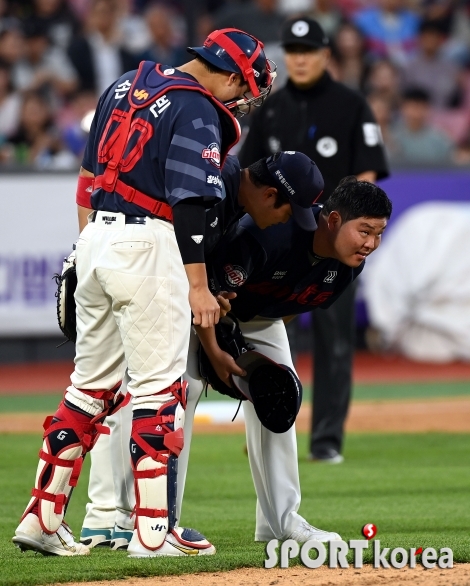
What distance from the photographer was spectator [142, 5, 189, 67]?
48.6 ft

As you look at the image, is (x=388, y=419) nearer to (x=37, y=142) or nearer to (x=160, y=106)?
(x=160, y=106)

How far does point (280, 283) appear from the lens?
4.93 m

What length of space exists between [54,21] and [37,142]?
2.43 metres

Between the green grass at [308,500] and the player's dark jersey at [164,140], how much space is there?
4.50ft

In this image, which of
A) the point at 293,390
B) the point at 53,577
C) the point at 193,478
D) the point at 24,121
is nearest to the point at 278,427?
the point at 293,390

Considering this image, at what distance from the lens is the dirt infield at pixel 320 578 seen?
3975mm

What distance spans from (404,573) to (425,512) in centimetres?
177

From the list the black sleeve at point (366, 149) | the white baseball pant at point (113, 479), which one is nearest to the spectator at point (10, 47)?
the black sleeve at point (366, 149)

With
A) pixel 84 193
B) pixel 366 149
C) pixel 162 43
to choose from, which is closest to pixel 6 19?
pixel 162 43

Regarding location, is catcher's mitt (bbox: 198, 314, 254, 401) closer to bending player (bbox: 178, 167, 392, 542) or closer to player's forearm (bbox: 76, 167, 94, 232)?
bending player (bbox: 178, 167, 392, 542)

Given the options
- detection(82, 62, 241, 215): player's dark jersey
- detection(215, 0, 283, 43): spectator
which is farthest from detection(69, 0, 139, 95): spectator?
detection(82, 62, 241, 215): player's dark jersey

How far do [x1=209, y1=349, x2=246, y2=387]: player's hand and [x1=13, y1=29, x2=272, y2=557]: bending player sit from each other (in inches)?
13.8

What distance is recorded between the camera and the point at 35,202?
13000 millimetres
